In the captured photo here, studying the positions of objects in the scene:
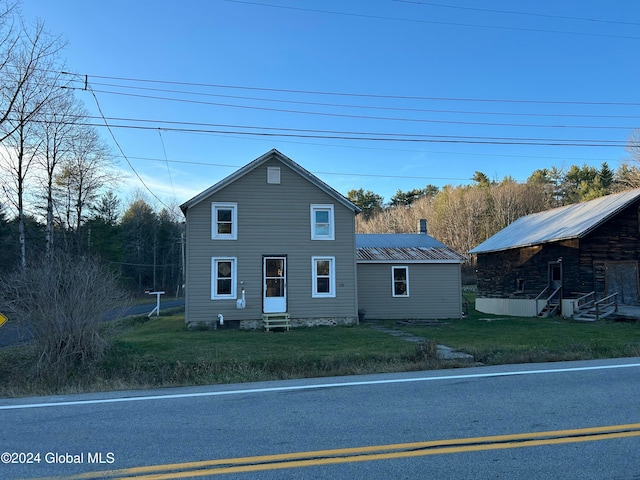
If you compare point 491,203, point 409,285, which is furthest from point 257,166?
point 491,203

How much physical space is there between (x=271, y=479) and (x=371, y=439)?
1.32 m

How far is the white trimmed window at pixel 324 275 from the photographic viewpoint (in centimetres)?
1836

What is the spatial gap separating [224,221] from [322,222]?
3.84 meters

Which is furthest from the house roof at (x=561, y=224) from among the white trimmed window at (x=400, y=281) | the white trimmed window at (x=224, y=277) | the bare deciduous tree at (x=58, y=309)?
the bare deciduous tree at (x=58, y=309)

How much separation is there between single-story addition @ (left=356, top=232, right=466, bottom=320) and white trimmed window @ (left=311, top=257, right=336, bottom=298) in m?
3.31

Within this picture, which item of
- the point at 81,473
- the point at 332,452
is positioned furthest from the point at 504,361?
the point at 81,473

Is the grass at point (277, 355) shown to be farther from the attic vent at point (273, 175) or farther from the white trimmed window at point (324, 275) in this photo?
the attic vent at point (273, 175)

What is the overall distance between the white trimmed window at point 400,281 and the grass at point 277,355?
22.7 feet

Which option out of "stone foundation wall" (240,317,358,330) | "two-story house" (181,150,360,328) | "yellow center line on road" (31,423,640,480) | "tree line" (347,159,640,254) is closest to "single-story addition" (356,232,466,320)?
"stone foundation wall" (240,317,358,330)

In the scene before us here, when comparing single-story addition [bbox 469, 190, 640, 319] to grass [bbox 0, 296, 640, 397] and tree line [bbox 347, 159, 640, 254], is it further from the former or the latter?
tree line [bbox 347, 159, 640, 254]

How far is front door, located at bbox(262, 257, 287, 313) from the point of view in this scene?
18.0m

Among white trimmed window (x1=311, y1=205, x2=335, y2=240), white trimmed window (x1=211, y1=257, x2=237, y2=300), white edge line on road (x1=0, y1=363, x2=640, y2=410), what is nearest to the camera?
white edge line on road (x1=0, y1=363, x2=640, y2=410)

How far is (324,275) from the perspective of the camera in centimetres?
1855

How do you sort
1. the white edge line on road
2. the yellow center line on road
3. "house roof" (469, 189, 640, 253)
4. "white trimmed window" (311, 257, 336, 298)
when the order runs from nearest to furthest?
1. the yellow center line on road
2. the white edge line on road
3. "white trimmed window" (311, 257, 336, 298)
4. "house roof" (469, 189, 640, 253)
